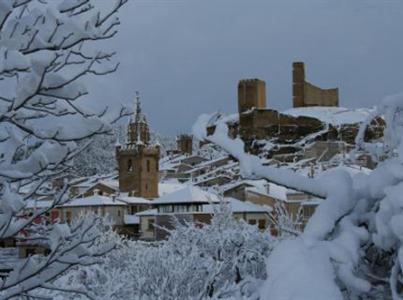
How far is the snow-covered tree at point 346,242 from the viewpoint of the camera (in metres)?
1.59

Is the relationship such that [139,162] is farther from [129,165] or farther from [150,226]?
[150,226]

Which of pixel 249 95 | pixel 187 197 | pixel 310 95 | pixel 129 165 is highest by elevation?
pixel 310 95

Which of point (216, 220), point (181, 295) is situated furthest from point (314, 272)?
point (216, 220)

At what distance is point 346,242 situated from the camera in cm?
171

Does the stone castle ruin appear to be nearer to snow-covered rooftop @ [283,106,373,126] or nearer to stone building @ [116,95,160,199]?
snow-covered rooftop @ [283,106,373,126]

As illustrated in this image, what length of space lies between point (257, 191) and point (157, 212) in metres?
5.82

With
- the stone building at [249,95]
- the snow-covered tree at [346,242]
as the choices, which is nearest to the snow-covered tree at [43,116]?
the snow-covered tree at [346,242]

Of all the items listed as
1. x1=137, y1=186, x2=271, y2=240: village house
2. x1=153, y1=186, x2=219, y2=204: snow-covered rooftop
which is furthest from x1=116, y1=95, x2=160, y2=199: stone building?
x1=137, y1=186, x2=271, y2=240: village house

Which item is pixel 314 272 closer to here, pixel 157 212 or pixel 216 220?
pixel 216 220

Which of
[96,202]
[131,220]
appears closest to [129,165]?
[131,220]

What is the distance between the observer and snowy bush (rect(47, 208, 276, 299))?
15.8 m

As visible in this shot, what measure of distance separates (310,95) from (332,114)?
14.2 metres

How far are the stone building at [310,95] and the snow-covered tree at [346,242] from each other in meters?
91.6

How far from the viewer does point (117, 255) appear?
2284 centimetres
